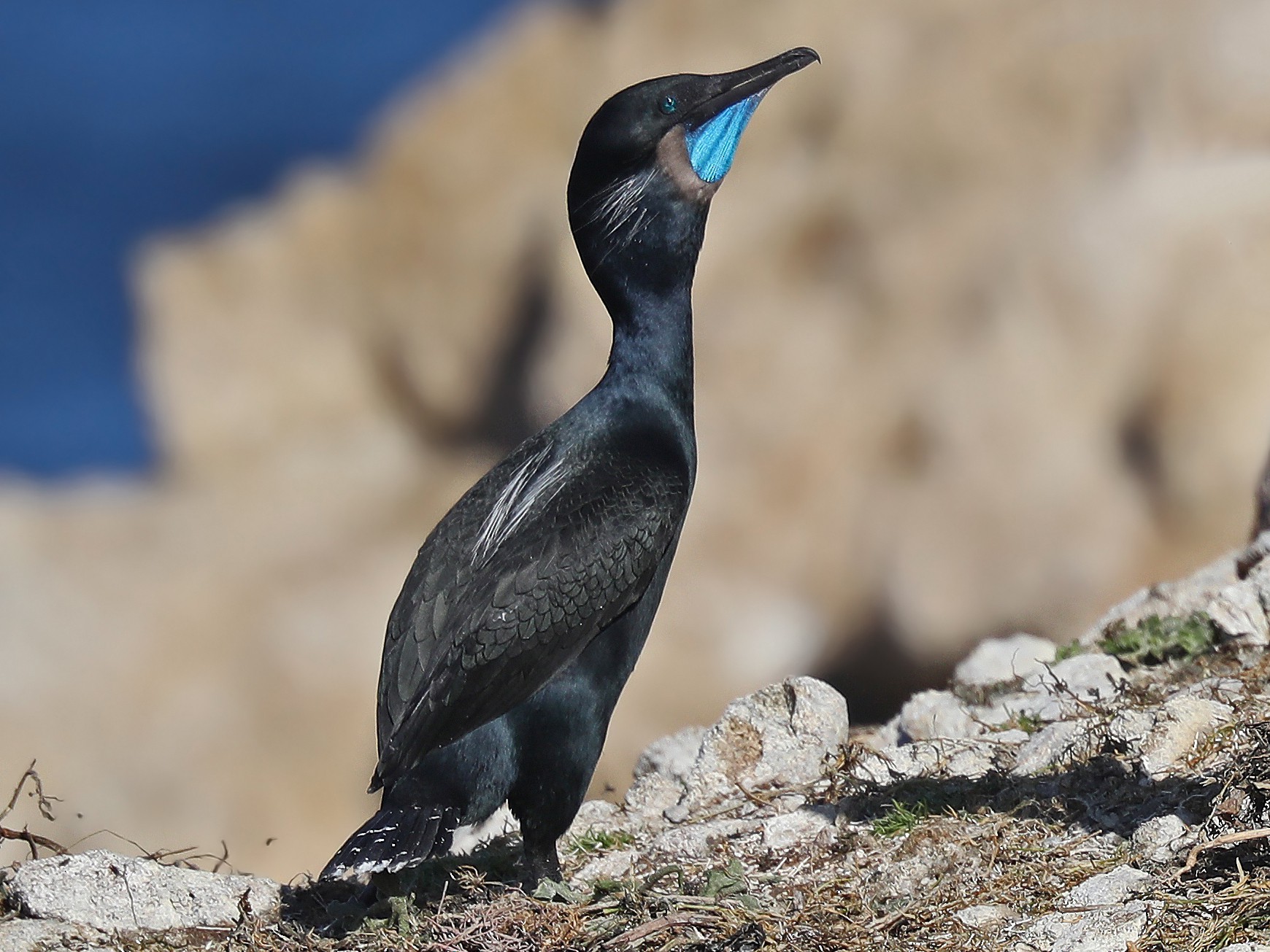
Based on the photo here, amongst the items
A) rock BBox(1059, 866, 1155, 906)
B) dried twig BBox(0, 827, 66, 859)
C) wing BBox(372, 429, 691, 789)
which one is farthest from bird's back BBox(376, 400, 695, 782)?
rock BBox(1059, 866, 1155, 906)

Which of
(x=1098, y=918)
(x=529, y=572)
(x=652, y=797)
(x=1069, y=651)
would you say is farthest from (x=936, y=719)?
(x=1098, y=918)

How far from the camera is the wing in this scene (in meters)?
5.10

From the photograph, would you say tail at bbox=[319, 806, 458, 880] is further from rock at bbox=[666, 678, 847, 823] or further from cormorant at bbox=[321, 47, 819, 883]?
rock at bbox=[666, 678, 847, 823]

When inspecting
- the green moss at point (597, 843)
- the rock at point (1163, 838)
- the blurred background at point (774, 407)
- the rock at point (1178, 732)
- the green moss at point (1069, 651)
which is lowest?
the rock at point (1163, 838)

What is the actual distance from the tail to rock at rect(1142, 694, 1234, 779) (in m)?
2.17

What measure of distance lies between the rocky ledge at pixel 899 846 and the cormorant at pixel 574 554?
1.11 ft

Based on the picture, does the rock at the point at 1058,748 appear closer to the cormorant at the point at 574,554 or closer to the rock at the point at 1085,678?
the rock at the point at 1085,678

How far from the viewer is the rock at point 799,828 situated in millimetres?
5465

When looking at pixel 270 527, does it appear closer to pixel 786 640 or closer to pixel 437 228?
pixel 437 228

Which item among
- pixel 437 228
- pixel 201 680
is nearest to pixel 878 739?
pixel 201 680

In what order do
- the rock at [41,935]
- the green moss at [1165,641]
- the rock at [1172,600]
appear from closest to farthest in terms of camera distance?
the rock at [41,935] < the green moss at [1165,641] < the rock at [1172,600]

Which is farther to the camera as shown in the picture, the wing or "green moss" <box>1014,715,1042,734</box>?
"green moss" <box>1014,715,1042,734</box>

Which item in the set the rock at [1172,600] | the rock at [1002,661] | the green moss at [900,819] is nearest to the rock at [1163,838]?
the green moss at [900,819]

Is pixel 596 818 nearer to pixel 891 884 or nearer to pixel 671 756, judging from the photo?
pixel 671 756
